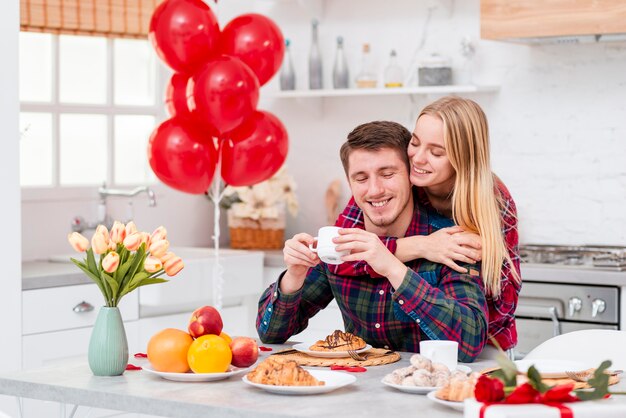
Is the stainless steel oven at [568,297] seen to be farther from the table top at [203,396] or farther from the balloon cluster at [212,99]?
the table top at [203,396]

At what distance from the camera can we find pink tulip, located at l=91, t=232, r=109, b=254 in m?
2.04

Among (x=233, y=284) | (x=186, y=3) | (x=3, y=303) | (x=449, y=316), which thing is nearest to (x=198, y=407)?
(x=449, y=316)

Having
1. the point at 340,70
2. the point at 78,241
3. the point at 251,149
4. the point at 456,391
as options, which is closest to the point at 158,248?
the point at 78,241

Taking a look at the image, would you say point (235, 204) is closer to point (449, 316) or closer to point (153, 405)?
point (449, 316)

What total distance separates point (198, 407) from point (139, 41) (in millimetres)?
3169

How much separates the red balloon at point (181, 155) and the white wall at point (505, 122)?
753mm

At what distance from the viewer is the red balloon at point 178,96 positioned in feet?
12.3

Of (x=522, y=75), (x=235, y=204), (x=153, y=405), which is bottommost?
(x=153, y=405)

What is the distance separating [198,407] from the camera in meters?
1.75

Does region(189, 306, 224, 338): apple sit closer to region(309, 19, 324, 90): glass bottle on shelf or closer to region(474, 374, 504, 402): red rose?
region(474, 374, 504, 402): red rose

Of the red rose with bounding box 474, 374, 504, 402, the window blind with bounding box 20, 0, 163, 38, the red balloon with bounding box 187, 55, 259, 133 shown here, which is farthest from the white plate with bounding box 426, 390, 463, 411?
the window blind with bounding box 20, 0, 163, 38

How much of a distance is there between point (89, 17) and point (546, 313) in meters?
2.15

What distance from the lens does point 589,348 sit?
2.42 metres

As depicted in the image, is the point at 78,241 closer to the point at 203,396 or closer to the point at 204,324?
the point at 204,324
